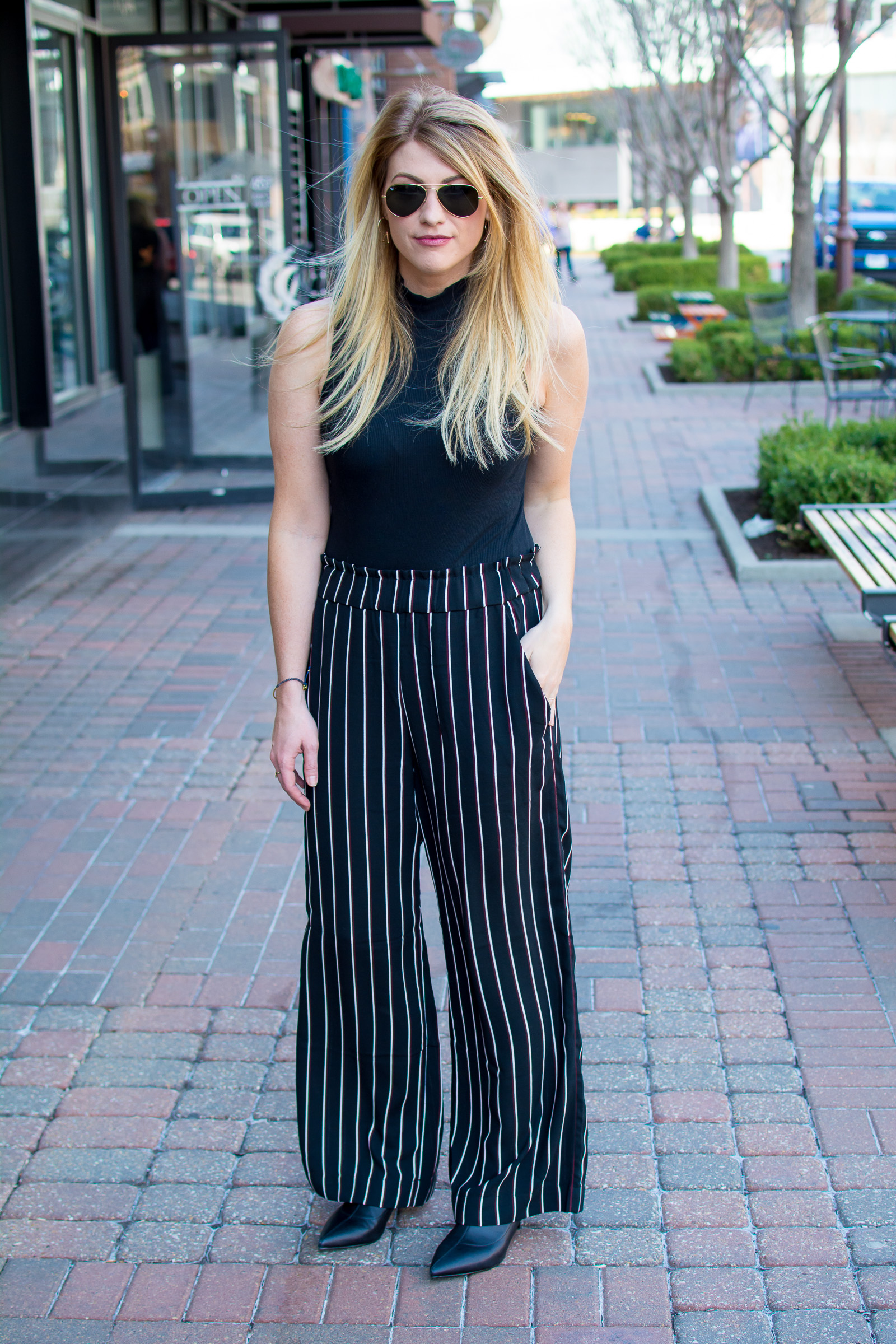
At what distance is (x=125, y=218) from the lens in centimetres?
845

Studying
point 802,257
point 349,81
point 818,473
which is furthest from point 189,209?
point 802,257

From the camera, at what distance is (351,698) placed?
2305 millimetres

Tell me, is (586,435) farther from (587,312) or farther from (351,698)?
(587,312)

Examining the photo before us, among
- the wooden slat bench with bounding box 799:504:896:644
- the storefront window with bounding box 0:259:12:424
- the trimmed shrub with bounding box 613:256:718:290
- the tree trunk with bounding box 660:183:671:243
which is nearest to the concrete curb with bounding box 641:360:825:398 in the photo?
the wooden slat bench with bounding box 799:504:896:644

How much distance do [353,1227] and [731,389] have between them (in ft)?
38.3


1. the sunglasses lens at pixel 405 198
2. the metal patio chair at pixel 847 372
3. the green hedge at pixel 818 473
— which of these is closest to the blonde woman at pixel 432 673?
the sunglasses lens at pixel 405 198

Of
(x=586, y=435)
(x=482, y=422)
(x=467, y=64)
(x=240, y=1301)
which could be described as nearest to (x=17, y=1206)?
(x=240, y=1301)

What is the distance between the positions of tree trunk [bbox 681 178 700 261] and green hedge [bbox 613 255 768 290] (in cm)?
116

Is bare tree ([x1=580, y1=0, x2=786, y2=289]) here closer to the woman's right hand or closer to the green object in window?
the green object in window

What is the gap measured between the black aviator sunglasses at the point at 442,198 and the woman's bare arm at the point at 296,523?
21 centimetres

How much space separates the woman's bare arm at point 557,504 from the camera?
230 centimetres

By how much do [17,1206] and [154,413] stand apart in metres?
7.28

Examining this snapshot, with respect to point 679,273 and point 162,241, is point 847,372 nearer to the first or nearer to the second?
point 162,241

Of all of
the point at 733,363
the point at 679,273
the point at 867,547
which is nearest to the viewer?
the point at 867,547
